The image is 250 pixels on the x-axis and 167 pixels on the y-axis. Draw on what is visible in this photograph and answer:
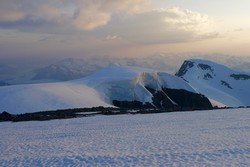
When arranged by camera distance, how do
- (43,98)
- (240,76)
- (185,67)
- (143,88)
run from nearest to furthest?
(43,98) → (143,88) → (240,76) → (185,67)

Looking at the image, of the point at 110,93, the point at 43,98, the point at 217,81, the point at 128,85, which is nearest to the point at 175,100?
the point at 128,85

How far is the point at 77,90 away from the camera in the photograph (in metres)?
67.2

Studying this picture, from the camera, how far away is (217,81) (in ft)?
515

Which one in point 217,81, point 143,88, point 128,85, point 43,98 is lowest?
point 43,98

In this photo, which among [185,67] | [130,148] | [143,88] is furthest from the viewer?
[185,67]

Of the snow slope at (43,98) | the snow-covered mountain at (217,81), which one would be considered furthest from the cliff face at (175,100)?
the snow-covered mountain at (217,81)

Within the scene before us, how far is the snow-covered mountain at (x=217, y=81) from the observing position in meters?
140

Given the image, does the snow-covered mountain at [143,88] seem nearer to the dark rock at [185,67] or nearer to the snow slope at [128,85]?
the snow slope at [128,85]

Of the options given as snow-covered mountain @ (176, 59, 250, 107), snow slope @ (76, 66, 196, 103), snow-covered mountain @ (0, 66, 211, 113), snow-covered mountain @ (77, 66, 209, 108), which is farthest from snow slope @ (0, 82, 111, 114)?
snow-covered mountain @ (176, 59, 250, 107)

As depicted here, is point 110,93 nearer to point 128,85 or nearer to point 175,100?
point 128,85

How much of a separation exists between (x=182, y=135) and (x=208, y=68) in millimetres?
145487

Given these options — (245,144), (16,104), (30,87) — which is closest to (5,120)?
(16,104)

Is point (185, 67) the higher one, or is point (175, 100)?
point (185, 67)

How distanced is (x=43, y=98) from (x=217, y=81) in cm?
11143
